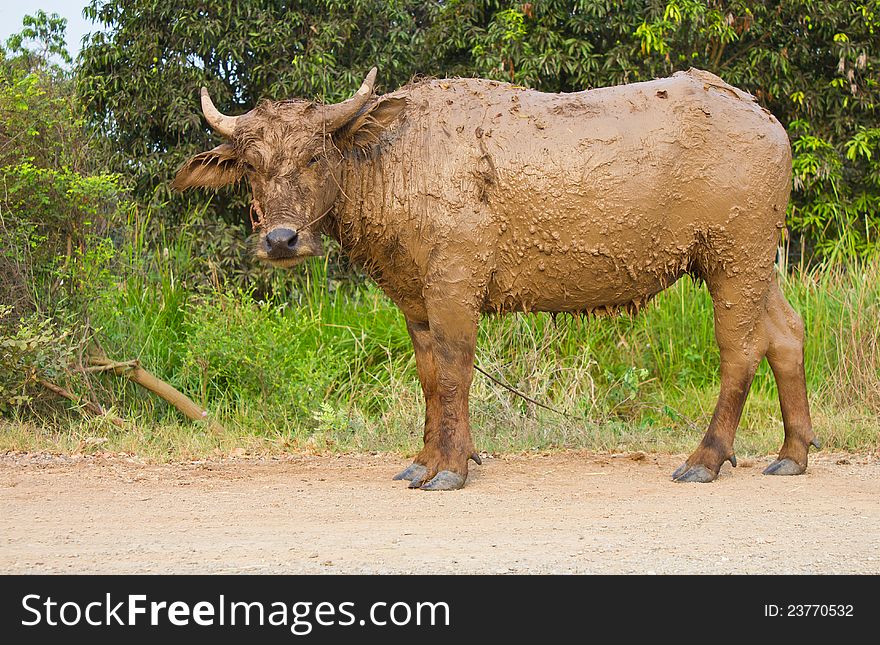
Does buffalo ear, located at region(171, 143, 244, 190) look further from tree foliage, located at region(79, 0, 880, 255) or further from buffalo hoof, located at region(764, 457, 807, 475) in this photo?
tree foliage, located at region(79, 0, 880, 255)

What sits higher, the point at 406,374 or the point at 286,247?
the point at 286,247

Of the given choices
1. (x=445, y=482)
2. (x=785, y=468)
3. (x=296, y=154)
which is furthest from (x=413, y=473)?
(x=785, y=468)

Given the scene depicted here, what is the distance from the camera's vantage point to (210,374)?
376 inches

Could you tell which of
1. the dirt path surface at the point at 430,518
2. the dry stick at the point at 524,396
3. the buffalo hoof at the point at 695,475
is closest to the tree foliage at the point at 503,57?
the dry stick at the point at 524,396

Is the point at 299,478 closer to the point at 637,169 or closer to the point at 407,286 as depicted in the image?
the point at 407,286

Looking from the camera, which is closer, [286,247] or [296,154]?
[286,247]

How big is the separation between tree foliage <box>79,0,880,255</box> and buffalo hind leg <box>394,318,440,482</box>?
16.6ft

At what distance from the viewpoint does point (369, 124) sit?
6.27 m

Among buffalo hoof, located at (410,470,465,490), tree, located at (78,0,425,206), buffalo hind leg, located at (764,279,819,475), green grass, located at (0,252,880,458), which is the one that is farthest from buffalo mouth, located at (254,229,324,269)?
tree, located at (78,0,425,206)

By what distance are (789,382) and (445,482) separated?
2.27 m

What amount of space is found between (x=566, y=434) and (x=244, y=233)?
492 centimetres

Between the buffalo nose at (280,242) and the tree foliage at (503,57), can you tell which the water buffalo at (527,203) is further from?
the tree foliage at (503,57)

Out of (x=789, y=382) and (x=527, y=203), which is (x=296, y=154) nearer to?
(x=527, y=203)

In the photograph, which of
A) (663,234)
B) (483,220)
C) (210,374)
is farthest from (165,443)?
(663,234)
